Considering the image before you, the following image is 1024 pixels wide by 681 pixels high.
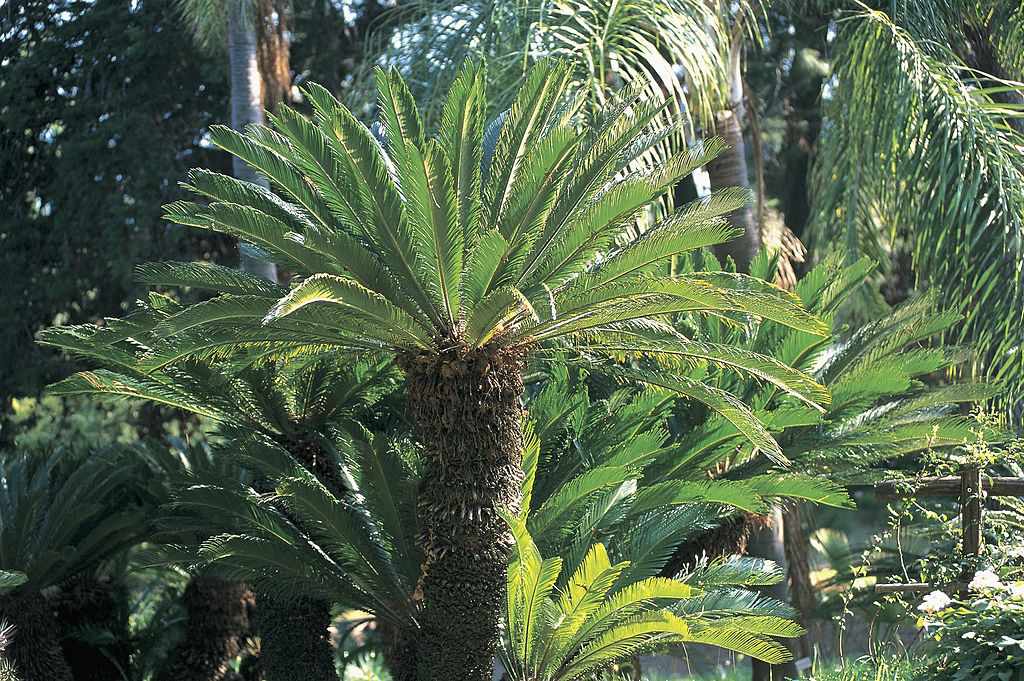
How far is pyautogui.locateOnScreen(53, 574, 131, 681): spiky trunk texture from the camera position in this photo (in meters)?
12.6

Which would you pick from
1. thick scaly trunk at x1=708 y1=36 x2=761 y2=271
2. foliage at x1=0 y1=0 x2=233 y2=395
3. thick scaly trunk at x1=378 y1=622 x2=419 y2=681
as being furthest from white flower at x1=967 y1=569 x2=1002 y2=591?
foliage at x1=0 y1=0 x2=233 y2=395

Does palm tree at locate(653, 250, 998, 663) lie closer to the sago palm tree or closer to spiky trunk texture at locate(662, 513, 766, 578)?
spiky trunk texture at locate(662, 513, 766, 578)

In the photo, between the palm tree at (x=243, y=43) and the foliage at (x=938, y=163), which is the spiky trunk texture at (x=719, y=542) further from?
the palm tree at (x=243, y=43)

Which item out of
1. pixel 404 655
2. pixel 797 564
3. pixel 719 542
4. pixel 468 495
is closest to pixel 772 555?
pixel 719 542

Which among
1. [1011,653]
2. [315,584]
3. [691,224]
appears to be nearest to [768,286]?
[691,224]

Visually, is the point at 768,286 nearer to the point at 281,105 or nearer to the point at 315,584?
the point at 281,105

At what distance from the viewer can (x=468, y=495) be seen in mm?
8344

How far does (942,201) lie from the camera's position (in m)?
10.7

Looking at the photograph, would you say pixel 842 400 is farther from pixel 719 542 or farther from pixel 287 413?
pixel 287 413

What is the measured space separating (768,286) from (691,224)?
690 millimetres

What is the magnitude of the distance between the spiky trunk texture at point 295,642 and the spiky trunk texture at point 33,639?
2532 mm

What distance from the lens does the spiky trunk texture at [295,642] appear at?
33.3ft

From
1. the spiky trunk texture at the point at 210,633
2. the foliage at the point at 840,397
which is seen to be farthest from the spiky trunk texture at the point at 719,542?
the spiky trunk texture at the point at 210,633

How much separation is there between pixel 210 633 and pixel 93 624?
53.4 inches
